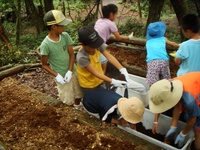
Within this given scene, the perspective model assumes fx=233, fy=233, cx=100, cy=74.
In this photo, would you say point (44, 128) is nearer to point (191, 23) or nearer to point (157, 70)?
point (157, 70)

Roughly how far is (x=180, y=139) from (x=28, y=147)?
1625 millimetres

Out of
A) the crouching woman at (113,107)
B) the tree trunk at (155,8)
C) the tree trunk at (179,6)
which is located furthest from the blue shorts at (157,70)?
the tree trunk at (155,8)

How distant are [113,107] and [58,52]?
113 cm

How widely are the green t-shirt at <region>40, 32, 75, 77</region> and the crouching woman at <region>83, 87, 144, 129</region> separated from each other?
2.25 feet

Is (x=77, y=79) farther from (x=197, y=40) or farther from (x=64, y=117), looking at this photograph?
(x=197, y=40)

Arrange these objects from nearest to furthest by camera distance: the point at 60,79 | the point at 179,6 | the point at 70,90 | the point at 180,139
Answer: the point at 180,139
the point at 60,79
the point at 70,90
the point at 179,6

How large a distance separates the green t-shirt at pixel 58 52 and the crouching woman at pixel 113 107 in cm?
69

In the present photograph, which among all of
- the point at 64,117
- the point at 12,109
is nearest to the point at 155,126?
the point at 64,117

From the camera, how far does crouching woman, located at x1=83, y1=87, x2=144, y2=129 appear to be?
7.93 ft

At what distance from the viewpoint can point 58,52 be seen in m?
3.14

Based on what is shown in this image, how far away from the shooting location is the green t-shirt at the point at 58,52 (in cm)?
304

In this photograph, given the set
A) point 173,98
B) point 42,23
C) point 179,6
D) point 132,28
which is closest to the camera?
point 173,98

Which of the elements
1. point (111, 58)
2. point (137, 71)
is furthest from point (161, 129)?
point (137, 71)

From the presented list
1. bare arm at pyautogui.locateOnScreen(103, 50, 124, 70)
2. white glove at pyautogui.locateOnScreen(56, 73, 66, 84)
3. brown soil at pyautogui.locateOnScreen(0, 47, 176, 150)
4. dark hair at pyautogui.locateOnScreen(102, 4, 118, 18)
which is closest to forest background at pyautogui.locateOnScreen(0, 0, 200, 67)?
dark hair at pyautogui.locateOnScreen(102, 4, 118, 18)
